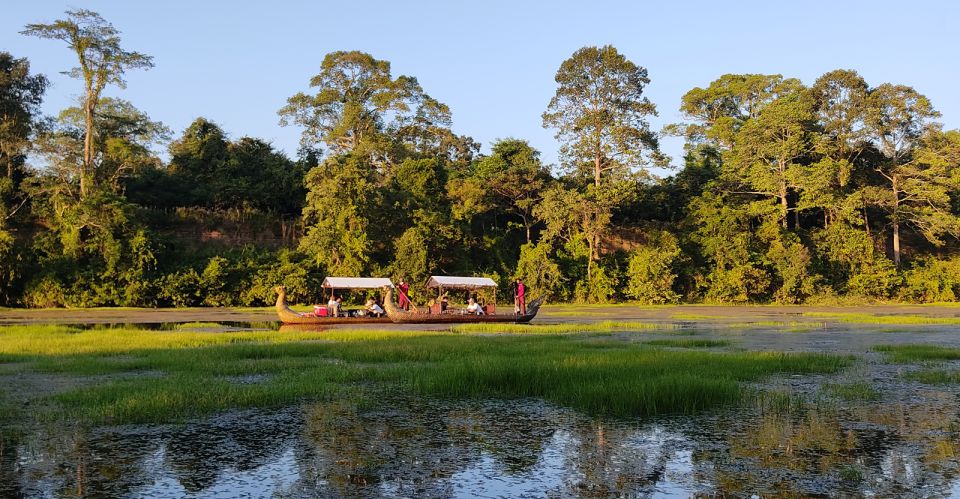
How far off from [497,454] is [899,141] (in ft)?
155

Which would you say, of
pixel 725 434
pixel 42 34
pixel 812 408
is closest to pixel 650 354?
pixel 812 408

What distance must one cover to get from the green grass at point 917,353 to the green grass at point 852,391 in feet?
12.8

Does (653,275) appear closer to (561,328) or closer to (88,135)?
(561,328)

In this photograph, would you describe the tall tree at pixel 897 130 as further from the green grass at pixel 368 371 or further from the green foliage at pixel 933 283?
the green grass at pixel 368 371

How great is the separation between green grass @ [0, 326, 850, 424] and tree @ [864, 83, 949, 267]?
1386 inches

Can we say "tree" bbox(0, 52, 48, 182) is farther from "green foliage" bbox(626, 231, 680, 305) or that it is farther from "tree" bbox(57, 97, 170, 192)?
"green foliage" bbox(626, 231, 680, 305)

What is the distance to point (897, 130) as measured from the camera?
143 feet

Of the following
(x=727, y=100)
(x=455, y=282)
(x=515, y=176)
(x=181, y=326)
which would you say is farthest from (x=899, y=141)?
(x=181, y=326)

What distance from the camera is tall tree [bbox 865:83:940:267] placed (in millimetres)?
42406

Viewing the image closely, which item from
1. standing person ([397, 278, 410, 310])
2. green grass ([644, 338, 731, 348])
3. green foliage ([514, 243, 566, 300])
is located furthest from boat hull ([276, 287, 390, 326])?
green foliage ([514, 243, 566, 300])

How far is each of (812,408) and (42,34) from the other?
38.1 m

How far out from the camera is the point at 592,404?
802cm

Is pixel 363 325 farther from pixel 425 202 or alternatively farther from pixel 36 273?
pixel 36 273

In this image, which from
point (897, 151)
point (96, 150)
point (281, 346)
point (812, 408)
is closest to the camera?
point (812, 408)
